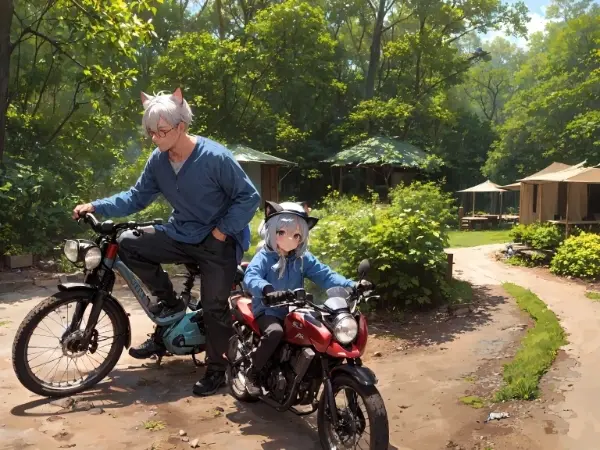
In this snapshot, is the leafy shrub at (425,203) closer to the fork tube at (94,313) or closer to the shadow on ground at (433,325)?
the shadow on ground at (433,325)

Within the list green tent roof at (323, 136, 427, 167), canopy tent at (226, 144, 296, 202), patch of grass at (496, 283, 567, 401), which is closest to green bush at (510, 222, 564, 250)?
patch of grass at (496, 283, 567, 401)

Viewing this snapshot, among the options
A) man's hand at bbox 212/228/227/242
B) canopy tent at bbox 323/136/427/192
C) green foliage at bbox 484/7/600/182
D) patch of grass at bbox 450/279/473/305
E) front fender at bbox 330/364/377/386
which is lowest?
patch of grass at bbox 450/279/473/305

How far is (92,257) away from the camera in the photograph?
14.3 feet

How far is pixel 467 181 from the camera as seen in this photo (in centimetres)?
3778

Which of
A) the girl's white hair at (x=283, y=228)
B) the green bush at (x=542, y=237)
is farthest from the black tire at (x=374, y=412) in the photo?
the green bush at (x=542, y=237)

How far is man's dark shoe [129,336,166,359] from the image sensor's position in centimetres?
468

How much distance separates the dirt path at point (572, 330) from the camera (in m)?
3.89

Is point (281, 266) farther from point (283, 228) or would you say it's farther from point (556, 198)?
point (556, 198)

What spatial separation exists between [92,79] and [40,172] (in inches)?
81.0

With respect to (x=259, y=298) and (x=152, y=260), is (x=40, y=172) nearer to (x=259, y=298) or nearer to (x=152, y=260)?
(x=152, y=260)

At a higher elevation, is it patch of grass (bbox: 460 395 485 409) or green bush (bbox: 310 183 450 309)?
green bush (bbox: 310 183 450 309)

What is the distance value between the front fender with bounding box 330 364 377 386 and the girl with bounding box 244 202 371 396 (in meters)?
0.58

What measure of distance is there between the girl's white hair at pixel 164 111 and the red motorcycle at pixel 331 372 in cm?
159

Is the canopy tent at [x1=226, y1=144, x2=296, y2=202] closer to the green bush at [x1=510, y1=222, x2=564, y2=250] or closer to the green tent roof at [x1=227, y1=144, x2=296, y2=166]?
Answer: the green tent roof at [x1=227, y1=144, x2=296, y2=166]
